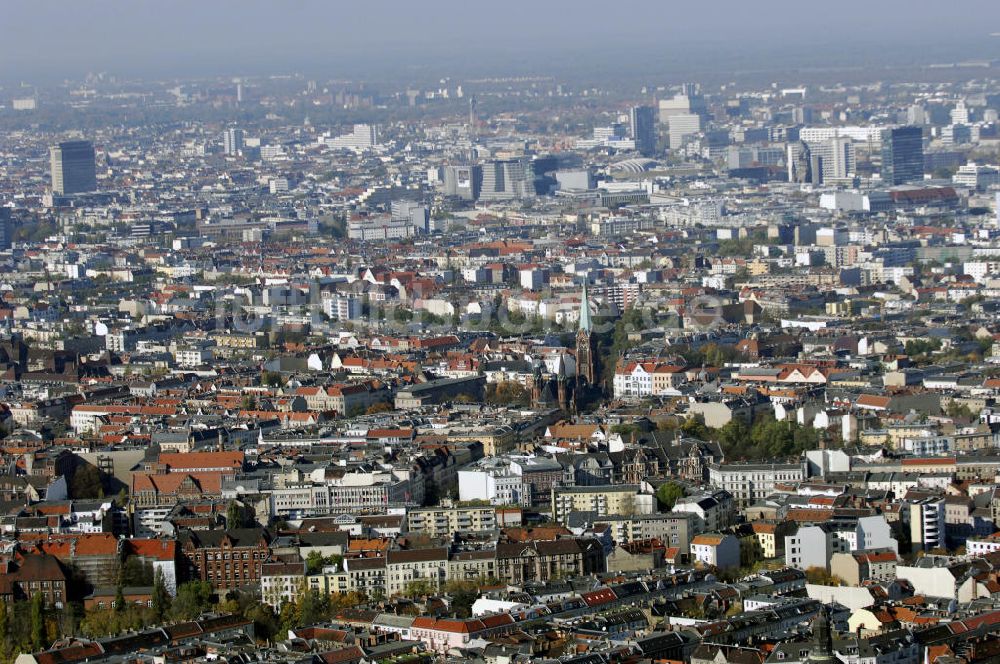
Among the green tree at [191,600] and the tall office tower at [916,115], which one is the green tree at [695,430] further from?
the tall office tower at [916,115]

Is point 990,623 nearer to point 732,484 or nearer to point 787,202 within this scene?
point 732,484

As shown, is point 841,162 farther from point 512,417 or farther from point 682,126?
point 512,417

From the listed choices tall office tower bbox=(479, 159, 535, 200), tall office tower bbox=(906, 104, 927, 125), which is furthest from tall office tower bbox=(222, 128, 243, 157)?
tall office tower bbox=(906, 104, 927, 125)

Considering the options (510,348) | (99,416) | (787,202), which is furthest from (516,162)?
(99,416)

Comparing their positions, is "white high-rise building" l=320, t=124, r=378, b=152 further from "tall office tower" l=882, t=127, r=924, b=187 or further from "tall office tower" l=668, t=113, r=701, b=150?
"tall office tower" l=882, t=127, r=924, b=187

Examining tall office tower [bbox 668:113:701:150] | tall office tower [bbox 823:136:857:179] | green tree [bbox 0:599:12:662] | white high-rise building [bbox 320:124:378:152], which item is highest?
green tree [bbox 0:599:12:662]

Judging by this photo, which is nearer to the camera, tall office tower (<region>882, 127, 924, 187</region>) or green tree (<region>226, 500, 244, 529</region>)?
green tree (<region>226, 500, 244, 529</region>)

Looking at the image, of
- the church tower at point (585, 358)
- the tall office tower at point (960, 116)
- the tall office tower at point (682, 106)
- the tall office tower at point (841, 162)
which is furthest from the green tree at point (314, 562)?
the tall office tower at point (682, 106)
